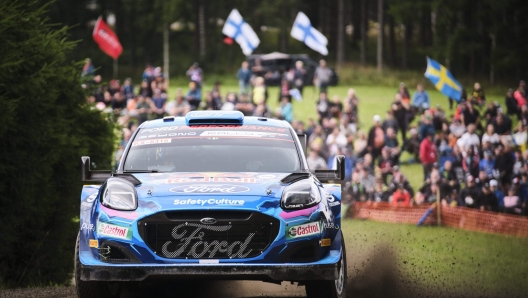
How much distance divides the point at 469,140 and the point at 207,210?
15.7m

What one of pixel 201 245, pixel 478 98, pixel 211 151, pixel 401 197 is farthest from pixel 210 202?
pixel 478 98

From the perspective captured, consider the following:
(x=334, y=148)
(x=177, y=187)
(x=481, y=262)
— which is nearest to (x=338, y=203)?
(x=177, y=187)

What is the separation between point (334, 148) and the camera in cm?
2466

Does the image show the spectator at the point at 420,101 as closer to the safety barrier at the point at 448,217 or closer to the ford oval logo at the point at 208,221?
the safety barrier at the point at 448,217

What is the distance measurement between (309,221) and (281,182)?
1.83 feet

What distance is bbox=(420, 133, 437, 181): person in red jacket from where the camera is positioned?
74.5 ft

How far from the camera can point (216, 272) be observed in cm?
764

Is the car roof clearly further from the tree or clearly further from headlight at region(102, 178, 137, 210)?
the tree

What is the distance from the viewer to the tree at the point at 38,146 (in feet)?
43.5

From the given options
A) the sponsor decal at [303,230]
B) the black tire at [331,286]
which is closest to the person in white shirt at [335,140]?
the black tire at [331,286]

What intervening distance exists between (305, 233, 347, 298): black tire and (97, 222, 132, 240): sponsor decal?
1661 millimetres

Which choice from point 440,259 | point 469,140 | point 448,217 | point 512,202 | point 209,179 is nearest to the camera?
point 209,179

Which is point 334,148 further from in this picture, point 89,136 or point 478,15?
point 478,15

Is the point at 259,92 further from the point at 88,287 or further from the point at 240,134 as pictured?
the point at 88,287
